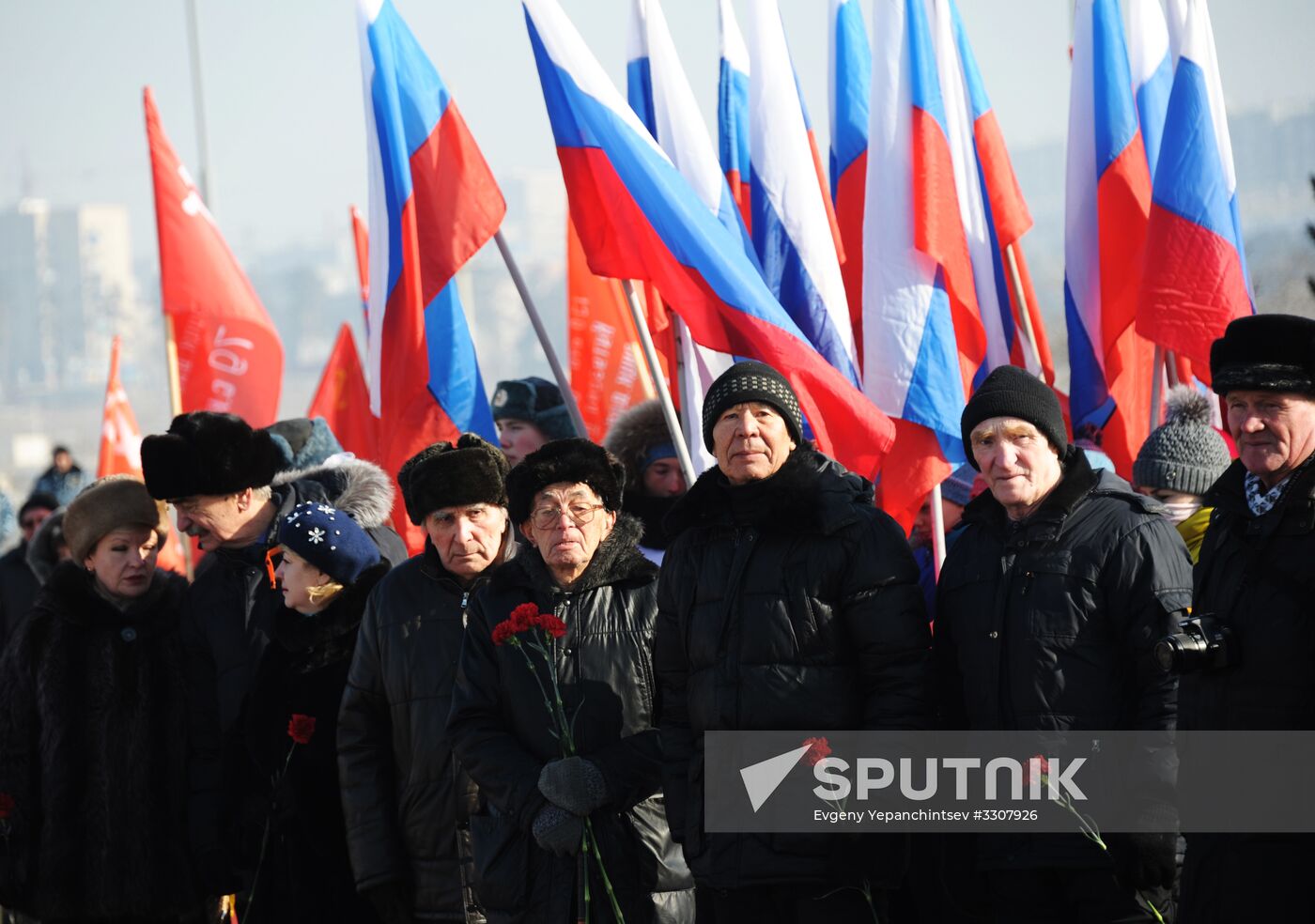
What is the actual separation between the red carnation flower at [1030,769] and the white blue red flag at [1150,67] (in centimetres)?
488

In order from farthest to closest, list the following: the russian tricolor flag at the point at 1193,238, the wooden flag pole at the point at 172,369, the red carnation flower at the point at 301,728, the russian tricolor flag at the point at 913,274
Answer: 1. the wooden flag pole at the point at 172,369
2. the russian tricolor flag at the point at 1193,238
3. the russian tricolor flag at the point at 913,274
4. the red carnation flower at the point at 301,728

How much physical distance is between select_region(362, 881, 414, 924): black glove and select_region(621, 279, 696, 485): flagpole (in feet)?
5.84

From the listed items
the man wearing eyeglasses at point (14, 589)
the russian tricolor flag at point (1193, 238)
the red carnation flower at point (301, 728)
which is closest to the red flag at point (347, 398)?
the man wearing eyeglasses at point (14, 589)

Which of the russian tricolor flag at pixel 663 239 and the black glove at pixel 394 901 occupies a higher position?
the russian tricolor flag at pixel 663 239

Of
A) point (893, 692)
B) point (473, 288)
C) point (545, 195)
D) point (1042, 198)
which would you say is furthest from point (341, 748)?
point (545, 195)

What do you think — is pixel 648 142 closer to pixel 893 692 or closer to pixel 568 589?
pixel 568 589

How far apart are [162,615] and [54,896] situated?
2.96 ft

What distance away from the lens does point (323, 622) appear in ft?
15.8

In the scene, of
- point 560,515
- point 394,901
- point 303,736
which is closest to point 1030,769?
point 560,515

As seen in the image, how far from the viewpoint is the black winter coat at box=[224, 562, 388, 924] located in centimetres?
467

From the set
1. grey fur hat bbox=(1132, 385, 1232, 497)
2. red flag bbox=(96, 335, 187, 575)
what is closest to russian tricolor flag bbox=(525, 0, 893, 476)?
grey fur hat bbox=(1132, 385, 1232, 497)

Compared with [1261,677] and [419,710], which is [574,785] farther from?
[1261,677]

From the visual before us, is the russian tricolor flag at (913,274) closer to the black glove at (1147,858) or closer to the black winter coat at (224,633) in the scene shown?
the black winter coat at (224,633)

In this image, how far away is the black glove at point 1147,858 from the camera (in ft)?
11.9
